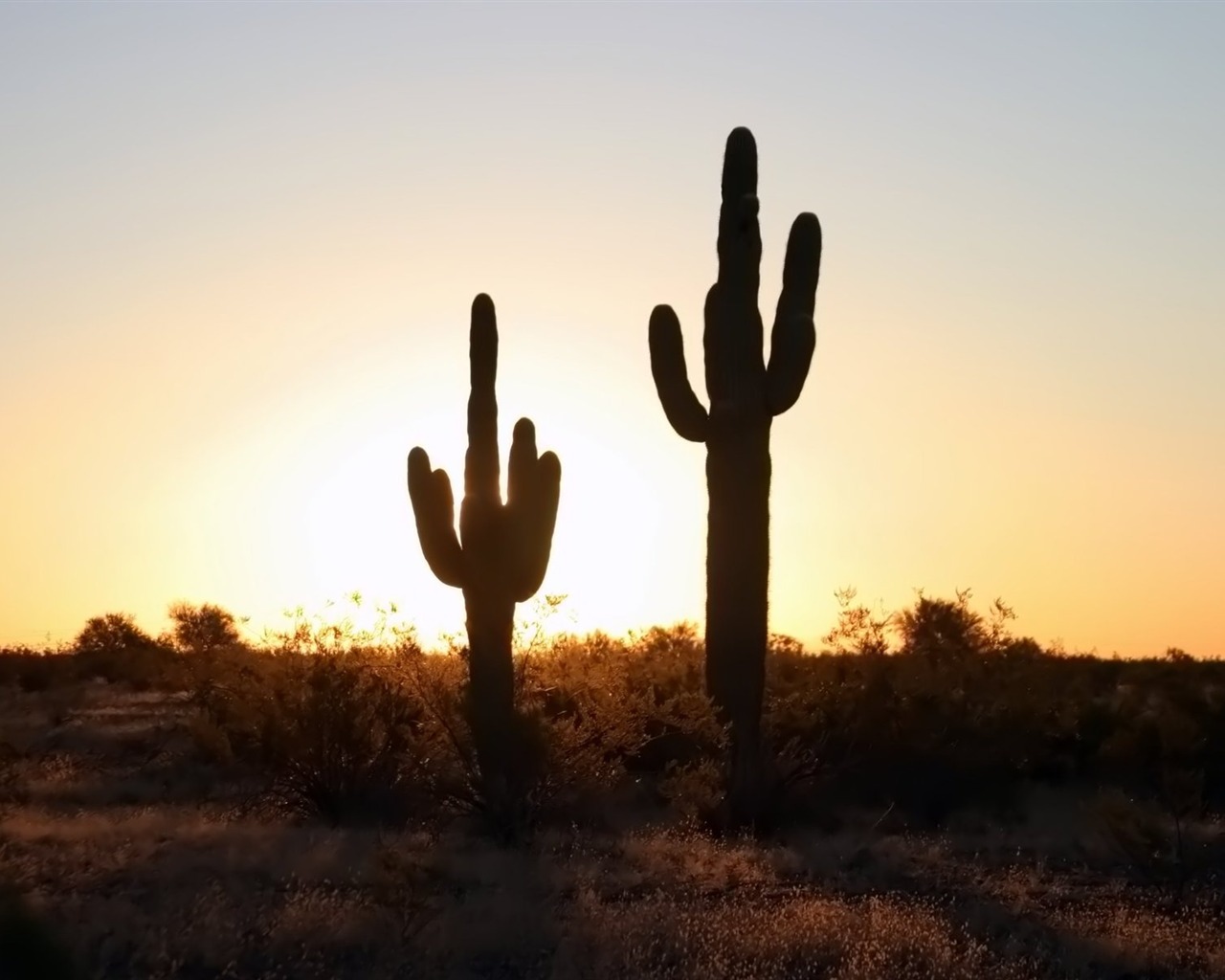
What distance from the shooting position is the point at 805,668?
31562 mm

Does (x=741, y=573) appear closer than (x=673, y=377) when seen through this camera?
Yes

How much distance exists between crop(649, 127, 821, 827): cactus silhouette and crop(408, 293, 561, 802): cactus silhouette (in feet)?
7.39

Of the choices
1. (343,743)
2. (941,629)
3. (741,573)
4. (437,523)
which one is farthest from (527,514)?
(941,629)

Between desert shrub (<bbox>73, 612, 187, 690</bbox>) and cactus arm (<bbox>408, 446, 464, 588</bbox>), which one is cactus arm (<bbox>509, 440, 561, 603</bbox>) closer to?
cactus arm (<bbox>408, 446, 464, 588</bbox>)

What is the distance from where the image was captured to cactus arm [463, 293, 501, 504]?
760 inches

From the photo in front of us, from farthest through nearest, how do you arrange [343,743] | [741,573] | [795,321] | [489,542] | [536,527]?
1. [343,743]
2. [795,321]
3. [741,573]
4. [536,527]
5. [489,542]

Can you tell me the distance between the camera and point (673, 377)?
21.0 meters

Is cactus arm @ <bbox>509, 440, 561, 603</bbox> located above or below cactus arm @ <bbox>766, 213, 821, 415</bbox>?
below

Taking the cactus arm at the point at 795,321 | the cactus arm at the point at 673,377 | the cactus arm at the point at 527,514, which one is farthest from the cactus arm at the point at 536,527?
the cactus arm at the point at 795,321

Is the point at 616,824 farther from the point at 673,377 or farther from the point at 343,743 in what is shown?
the point at 673,377

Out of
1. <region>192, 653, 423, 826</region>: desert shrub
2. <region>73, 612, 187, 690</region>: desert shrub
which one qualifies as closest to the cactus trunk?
<region>192, 653, 423, 826</region>: desert shrub

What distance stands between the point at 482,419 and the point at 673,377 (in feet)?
9.48

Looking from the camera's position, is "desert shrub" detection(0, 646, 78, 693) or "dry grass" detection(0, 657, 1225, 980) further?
"desert shrub" detection(0, 646, 78, 693)

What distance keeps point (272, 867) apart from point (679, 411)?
8202 millimetres
